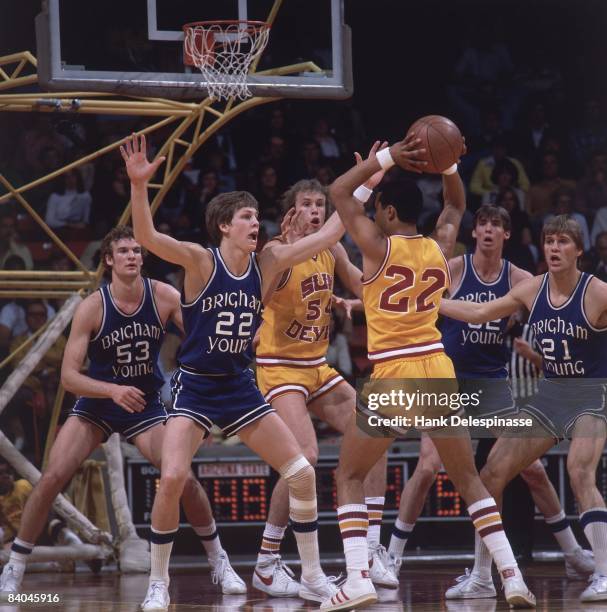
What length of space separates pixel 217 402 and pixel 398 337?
1.02 metres

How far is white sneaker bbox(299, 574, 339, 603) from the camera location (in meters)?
6.49

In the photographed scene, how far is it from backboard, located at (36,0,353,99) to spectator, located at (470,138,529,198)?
5617mm

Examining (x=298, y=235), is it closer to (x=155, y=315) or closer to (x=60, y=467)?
(x=155, y=315)

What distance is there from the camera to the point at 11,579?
23.7ft

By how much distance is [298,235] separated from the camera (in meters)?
7.48

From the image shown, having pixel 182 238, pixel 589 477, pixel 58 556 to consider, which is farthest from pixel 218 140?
pixel 589 477

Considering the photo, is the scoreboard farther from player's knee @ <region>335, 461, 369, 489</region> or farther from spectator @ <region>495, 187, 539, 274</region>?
player's knee @ <region>335, 461, 369, 489</region>

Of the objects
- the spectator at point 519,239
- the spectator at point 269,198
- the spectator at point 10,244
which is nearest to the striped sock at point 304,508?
the spectator at point 519,239

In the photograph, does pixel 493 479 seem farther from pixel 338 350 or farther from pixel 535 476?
pixel 338 350

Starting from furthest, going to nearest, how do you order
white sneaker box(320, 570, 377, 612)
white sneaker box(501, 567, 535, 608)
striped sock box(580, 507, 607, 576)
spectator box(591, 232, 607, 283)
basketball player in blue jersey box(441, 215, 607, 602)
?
spectator box(591, 232, 607, 283) → basketball player in blue jersey box(441, 215, 607, 602) → striped sock box(580, 507, 607, 576) → white sneaker box(501, 567, 535, 608) → white sneaker box(320, 570, 377, 612)

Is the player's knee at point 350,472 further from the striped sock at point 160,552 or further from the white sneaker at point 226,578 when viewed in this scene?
the white sneaker at point 226,578

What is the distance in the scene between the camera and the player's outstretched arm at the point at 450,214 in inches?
253

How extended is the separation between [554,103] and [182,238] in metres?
5.02

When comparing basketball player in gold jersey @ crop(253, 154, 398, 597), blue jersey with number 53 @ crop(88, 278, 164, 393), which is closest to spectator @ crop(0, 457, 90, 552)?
blue jersey with number 53 @ crop(88, 278, 164, 393)
